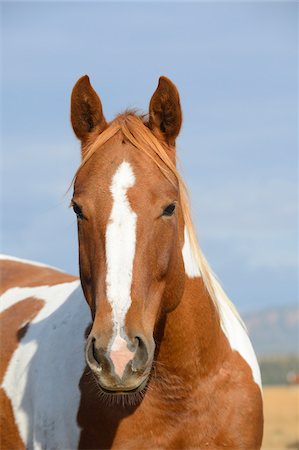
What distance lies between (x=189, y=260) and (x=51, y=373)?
125 cm

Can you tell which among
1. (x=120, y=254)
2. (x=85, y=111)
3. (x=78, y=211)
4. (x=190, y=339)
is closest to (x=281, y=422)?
(x=190, y=339)

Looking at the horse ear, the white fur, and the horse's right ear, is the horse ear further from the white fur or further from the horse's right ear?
the white fur

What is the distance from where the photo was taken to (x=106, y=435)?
4.88 metres

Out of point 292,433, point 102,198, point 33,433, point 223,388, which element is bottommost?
point 292,433

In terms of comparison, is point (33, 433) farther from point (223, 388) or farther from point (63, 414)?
point (223, 388)

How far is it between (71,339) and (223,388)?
3.57ft

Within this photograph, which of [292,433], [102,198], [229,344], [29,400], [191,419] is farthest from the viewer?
[292,433]

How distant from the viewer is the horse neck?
491 centimetres

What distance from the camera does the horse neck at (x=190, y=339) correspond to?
491cm

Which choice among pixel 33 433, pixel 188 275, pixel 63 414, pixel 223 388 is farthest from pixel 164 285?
pixel 33 433

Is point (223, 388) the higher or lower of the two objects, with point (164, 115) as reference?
lower

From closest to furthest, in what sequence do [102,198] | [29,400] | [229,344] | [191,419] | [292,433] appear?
[102,198] → [191,419] → [229,344] → [29,400] → [292,433]

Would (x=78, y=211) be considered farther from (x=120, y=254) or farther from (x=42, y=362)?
(x=42, y=362)

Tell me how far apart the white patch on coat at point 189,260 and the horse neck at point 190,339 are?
37 mm
